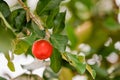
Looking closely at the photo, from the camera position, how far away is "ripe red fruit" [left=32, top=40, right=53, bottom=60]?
1.30 m

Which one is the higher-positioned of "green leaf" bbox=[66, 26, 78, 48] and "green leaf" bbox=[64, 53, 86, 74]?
"green leaf" bbox=[64, 53, 86, 74]

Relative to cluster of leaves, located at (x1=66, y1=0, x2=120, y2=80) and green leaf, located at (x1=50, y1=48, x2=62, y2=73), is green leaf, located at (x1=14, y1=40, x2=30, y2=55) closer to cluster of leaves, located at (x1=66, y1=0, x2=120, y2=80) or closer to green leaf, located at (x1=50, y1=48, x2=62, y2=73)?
green leaf, located at (x1=50, y1=48, x2=62, y2=73)

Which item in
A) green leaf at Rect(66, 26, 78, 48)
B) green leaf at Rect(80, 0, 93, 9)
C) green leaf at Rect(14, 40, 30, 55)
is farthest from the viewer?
green leaf at Rect(80, 0, 93, 9)

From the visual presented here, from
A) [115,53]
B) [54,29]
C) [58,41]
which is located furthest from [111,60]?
[58,41]

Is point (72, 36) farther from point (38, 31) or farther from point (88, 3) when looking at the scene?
point (38, 31)

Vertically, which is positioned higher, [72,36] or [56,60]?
[56,60]

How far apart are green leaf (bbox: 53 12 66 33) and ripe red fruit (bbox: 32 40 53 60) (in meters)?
0.12

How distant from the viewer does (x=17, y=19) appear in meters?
1.33

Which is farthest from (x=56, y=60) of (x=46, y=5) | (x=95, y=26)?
(x=95, y=26)

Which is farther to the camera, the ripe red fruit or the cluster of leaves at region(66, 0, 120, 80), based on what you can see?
the cluster of leaves at region(66, 0, 120, 80)

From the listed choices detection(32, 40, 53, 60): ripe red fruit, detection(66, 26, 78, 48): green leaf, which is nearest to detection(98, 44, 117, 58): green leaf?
detection(66, 26, 78, 48): green leaf

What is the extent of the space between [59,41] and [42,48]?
0.28 ft

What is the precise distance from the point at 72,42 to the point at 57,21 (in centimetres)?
77

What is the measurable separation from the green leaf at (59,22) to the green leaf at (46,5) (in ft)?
0.14
